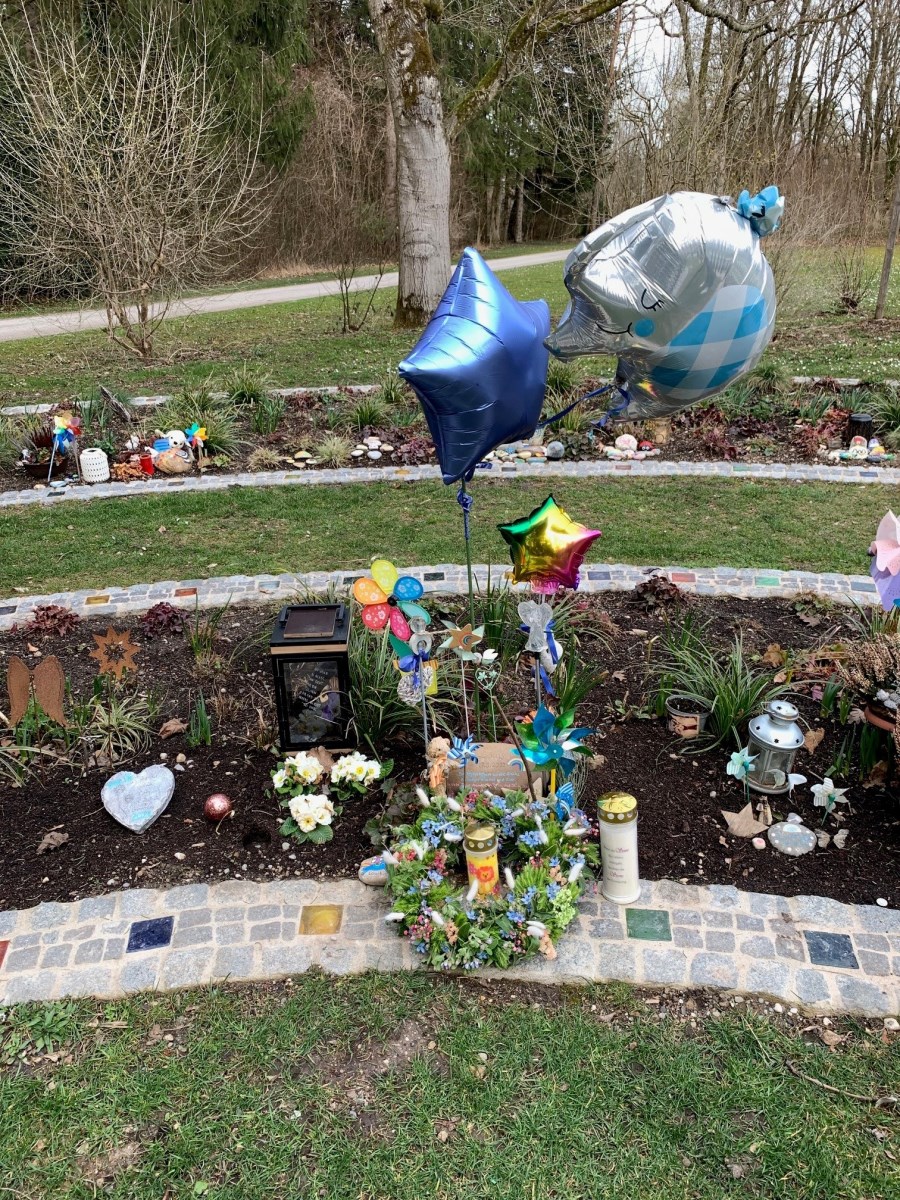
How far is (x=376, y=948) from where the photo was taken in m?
2.84

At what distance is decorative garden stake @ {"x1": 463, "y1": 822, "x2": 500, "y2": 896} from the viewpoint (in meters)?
2.79

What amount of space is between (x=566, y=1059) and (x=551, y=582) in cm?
155

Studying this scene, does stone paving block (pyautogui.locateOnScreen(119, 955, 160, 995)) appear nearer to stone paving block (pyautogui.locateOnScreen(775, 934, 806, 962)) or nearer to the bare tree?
stone paving block (pyautogui.locateOnScreen(775, 934, 806, 962))

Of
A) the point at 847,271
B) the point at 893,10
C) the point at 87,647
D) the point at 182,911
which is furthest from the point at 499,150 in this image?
the point at 182,911

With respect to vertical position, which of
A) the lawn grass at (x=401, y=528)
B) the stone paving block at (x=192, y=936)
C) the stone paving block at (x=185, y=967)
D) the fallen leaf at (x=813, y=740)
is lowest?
the stone paving block at (x=185, y=967)

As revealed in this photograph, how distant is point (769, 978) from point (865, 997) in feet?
0.89

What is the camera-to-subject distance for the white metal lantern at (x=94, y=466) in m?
7.30

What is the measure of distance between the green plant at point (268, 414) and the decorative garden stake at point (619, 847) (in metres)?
6.24

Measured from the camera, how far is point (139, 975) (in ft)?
9.06

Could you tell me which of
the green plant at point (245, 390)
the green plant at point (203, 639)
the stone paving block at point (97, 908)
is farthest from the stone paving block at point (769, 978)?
the green plant at point (245, 390)

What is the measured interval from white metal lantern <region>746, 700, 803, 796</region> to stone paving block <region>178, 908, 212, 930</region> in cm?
209

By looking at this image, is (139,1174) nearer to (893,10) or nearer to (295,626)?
(295,626)

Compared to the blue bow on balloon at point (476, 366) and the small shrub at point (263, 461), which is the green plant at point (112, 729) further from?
the small shrub at point (263, 461)

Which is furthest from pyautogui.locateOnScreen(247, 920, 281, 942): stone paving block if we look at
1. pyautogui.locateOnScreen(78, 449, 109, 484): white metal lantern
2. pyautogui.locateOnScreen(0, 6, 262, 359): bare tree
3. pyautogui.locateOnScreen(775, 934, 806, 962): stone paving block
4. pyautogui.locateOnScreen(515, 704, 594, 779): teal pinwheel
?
pyautogui.locateOnScreen(0, 6, 262, 359): bare tree
